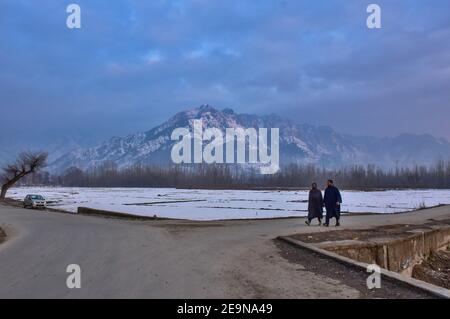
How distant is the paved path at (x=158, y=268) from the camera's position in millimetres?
7656

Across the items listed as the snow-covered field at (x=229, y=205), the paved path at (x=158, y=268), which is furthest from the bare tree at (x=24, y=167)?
the paved path at (x=158, y=268)

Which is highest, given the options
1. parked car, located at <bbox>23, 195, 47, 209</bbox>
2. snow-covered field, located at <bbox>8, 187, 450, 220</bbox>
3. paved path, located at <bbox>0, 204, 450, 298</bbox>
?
paved path, located at <bbox>0, 204, 450, 298</bbox>

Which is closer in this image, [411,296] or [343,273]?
[411,296]

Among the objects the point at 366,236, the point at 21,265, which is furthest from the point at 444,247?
the point at 21,265

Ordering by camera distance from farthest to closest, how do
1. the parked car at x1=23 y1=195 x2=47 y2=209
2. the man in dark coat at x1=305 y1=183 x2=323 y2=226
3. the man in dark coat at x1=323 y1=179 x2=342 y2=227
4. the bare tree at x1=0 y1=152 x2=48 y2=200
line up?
the bare tree at x1=0 y1=152 x2=48 y2=200
the parked car at x1=23 y1=195 x2=47 y2=209
the man in dark coat at x1=305 y1=183 x2=323 y2=226
the man in dark coat at x1=323 y1=179 x2=342 y2=227

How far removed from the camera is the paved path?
766cm

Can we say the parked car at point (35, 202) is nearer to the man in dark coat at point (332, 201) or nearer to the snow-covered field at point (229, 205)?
the snow-covered field at point (229, 205)

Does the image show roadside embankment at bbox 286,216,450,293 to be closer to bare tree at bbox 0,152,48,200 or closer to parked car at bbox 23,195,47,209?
parked car at bbox 23,195,47,209

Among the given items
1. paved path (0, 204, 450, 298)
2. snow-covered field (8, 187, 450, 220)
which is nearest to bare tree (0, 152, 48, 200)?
snow-covered field (8, 187, 450, 220)

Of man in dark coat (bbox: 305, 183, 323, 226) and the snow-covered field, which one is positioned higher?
man in dark coat (bbox: 305, 183, 323, 226)
